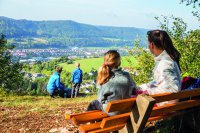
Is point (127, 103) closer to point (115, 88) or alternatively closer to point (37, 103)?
point (115, 88)

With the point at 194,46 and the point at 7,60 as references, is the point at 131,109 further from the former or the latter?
the point at 7,60

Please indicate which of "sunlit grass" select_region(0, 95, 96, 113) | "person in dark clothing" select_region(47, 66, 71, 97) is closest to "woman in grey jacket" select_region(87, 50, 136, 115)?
"sunlit grass" select_region(0, 95, 96, 113)

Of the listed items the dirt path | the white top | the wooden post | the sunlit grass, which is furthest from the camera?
the sunlit grass

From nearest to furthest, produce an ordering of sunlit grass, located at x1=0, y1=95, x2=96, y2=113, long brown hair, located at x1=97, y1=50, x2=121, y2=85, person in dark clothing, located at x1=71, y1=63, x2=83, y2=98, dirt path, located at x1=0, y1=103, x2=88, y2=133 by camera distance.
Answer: long brown hair, located at x1=97, y1=50, x2=121, y2=85 → dirt path, located at x1=0, y1=103, x2=88, y2=133 → sunlit grass, located at x1=0, y1=95, x2=96, y2=113 → person in dark clothing, located at x1=71, y1=63, x2=83, y2=98

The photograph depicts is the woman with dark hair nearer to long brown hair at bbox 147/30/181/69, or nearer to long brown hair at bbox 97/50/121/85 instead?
long brown hair at bbox 147/30/181/69

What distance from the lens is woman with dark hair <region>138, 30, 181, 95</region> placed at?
198 inches

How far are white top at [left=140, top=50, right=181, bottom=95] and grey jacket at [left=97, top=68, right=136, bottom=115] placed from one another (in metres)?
0.42

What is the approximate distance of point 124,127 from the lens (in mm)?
4266

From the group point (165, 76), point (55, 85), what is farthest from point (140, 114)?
point (55, 85)

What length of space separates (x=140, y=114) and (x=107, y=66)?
62.7 inches

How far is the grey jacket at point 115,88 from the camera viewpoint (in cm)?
535

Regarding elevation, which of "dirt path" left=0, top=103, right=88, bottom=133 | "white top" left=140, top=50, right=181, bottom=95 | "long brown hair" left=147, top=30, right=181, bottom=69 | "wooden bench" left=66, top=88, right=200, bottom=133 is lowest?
"dirt path" left=0, top=103, right=88, bottom=133

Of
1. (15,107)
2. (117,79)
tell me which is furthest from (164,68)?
(15,107)

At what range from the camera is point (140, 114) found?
12.8ft
